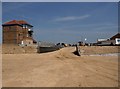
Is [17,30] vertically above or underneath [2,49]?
above

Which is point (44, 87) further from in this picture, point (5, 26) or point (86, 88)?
point (5, 26)

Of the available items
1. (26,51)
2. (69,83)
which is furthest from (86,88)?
(26,51)

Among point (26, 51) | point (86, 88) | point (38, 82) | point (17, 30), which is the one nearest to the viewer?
point (86, 88)

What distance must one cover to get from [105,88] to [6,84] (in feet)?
13.6

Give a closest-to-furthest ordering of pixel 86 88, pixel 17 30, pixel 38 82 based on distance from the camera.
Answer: pixel 86 88
pixel 38 82
pixel 17 30

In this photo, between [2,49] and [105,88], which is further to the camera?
[2,49]

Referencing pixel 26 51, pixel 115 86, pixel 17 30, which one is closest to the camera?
pixel 115 86

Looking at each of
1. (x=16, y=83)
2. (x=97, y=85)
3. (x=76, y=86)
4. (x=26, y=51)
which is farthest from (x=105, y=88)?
(x=26, y=51)

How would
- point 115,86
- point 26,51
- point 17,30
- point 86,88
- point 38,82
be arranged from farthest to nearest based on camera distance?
point 17,30, point 26,51, point 38,82, point 115,86, point 86,88

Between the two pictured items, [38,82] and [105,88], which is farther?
[38,82]

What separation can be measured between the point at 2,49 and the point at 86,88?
123ft

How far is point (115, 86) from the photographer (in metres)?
8.95

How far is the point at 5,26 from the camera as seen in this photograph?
7731 centimetres

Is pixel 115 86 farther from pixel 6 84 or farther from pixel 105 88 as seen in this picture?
pixel 6 84
